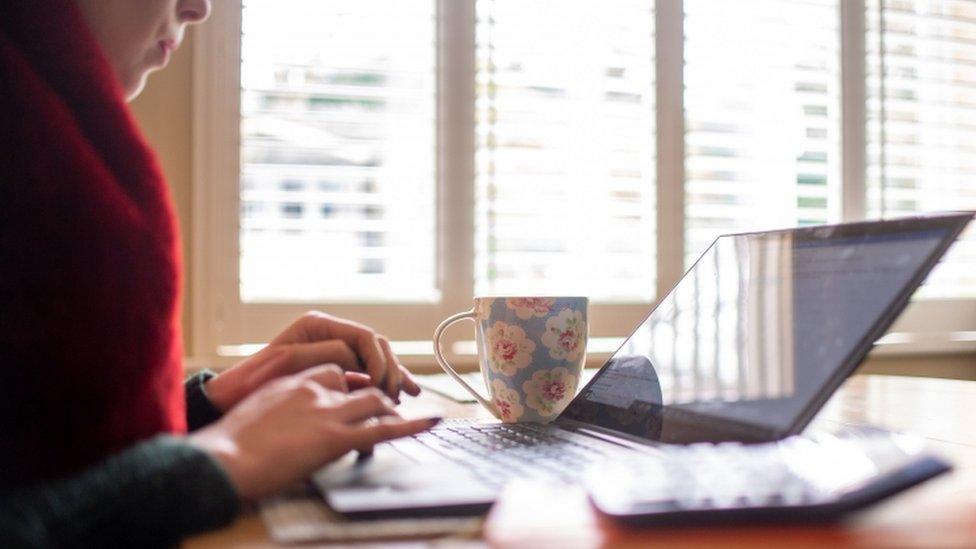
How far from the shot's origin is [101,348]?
52 centimetres

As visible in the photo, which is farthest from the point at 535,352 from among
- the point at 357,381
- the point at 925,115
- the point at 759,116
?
the point at 925,115

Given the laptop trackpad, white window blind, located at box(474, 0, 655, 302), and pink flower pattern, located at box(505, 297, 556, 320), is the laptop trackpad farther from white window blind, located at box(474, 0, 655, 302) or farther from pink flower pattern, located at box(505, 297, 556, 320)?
white window blind, located at box(474, 0, 655, 302)

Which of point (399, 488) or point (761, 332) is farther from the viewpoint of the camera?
point (761, 332)

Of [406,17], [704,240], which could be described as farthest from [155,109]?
[704,240]

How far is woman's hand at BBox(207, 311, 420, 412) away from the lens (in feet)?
2.52

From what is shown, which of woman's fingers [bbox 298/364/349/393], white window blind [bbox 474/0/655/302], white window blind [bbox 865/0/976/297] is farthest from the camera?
white window blind [bbox 865/0/976/297]

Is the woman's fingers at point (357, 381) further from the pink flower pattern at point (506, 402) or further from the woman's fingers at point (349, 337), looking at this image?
the pink flower pattern at point (506, 402)

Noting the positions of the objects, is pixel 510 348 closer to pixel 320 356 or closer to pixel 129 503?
pixel 320 356

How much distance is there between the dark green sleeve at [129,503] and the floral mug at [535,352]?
0.35 m

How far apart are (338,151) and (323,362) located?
3.53ft

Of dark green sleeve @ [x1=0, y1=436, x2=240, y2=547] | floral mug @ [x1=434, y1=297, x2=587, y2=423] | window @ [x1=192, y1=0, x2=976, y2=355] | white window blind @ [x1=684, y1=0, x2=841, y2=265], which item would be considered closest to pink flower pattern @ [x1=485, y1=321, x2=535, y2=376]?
floral mug @ [x1=434, y1=297, x2=587, y2=423]

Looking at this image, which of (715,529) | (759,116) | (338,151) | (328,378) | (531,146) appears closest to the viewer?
(715,529)

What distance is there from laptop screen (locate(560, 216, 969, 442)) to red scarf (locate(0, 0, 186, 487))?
335mm

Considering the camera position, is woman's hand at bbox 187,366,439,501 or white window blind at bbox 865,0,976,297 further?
white window blind at bbox 865,0,976,297
